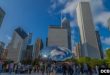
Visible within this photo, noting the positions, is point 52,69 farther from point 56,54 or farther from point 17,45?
point 17,45

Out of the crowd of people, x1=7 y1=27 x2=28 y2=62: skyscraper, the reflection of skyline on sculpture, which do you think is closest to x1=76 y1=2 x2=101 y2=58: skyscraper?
x1=7 y1=27 x2=28 y2=62: skyscraper

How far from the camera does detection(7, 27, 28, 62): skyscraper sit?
540ft

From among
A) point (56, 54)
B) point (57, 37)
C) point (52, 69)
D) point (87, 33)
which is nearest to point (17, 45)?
point (57, 37)

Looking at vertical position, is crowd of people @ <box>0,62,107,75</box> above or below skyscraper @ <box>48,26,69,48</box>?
below

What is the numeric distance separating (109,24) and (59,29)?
63862 millimetres

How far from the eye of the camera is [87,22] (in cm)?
16688

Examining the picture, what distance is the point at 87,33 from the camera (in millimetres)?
160250

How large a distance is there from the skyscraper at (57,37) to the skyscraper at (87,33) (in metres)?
17.9

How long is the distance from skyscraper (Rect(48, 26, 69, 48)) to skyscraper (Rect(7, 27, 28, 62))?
3803 cm

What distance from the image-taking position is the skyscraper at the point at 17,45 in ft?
540

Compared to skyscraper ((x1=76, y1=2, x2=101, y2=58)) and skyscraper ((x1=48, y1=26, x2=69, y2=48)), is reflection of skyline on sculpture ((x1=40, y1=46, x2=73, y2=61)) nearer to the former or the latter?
skyscraper ((x1=48, y1=26, x2=69, y2=48))

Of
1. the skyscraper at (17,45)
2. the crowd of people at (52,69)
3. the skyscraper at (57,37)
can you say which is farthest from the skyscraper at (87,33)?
the crowd of people at (52,69)

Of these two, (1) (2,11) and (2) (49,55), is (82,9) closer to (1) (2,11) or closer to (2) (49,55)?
(1) (2,11)

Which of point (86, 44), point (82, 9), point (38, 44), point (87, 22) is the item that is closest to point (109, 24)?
point (86, 44)
